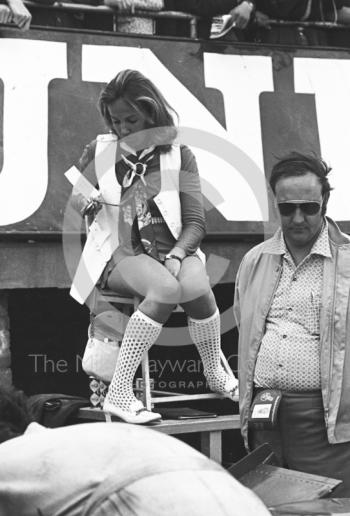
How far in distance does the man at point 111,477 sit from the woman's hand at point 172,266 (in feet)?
9.64

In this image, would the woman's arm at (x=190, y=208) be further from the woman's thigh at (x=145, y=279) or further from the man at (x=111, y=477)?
the man at (x=111, y=477)

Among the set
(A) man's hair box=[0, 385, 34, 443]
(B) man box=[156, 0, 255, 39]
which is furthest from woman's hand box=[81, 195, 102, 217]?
(A) man's hair box=[0, 385, 34, 443]

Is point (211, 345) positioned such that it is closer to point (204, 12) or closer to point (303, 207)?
point (303, 207)

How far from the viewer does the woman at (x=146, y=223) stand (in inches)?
214

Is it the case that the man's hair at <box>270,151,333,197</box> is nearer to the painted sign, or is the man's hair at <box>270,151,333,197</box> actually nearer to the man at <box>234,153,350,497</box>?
the man at <box>234,153,350,497</box>

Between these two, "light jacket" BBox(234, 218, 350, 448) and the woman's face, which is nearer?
"light jacket" BBox(234, 218, 350, 448)

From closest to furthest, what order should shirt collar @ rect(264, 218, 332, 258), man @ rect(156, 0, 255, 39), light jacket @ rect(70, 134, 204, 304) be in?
shirt collar @ rect(264, 218, 332, 258)
light jacket @ rect(70, 134, 204, 304)
man @ rect(156, 0, 255, 39)

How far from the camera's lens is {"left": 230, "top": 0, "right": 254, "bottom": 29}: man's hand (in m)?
7.14

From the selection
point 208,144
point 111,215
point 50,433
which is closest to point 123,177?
point 111,215

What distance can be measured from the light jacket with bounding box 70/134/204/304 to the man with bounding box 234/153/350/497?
4.08 feet

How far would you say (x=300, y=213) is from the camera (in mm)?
4254

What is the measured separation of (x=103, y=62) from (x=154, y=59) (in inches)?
13.7

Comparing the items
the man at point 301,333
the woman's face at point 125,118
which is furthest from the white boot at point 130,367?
the man at point 301,333

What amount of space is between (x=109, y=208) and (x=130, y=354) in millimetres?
802
